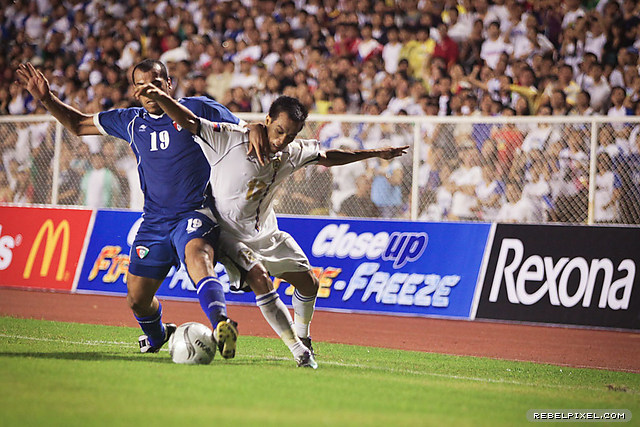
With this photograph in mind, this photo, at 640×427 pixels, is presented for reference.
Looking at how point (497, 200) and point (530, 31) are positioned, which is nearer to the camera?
point (497, 200)

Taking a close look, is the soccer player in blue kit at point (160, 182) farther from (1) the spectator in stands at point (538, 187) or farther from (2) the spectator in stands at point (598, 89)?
(2) the spectator in stands at point (598, 89)

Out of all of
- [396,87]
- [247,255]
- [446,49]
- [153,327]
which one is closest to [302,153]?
[247,255]

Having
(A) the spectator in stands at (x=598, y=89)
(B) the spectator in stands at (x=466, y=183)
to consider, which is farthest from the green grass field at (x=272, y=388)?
(A) the spectator in stands at (x=598, y=89)

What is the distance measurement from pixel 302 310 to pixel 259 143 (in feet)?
5.47

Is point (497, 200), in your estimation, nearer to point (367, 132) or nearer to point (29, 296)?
point (367, 132)

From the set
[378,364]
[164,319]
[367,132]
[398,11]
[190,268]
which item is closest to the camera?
[190,268]

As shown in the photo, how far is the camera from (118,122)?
322 inches

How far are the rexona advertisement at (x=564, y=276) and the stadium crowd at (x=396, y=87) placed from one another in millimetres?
545

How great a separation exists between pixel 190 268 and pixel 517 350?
494 cm

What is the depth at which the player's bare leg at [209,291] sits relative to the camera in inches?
265

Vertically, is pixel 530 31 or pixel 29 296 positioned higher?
pixel 530 31

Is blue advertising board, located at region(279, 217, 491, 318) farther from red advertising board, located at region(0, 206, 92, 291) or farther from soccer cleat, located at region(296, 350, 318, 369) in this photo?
soccer cleat, located at region(296, 350, 318, 369)

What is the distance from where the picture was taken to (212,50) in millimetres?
18859

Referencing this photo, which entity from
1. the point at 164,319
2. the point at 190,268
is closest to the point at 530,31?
the point at 164,319
